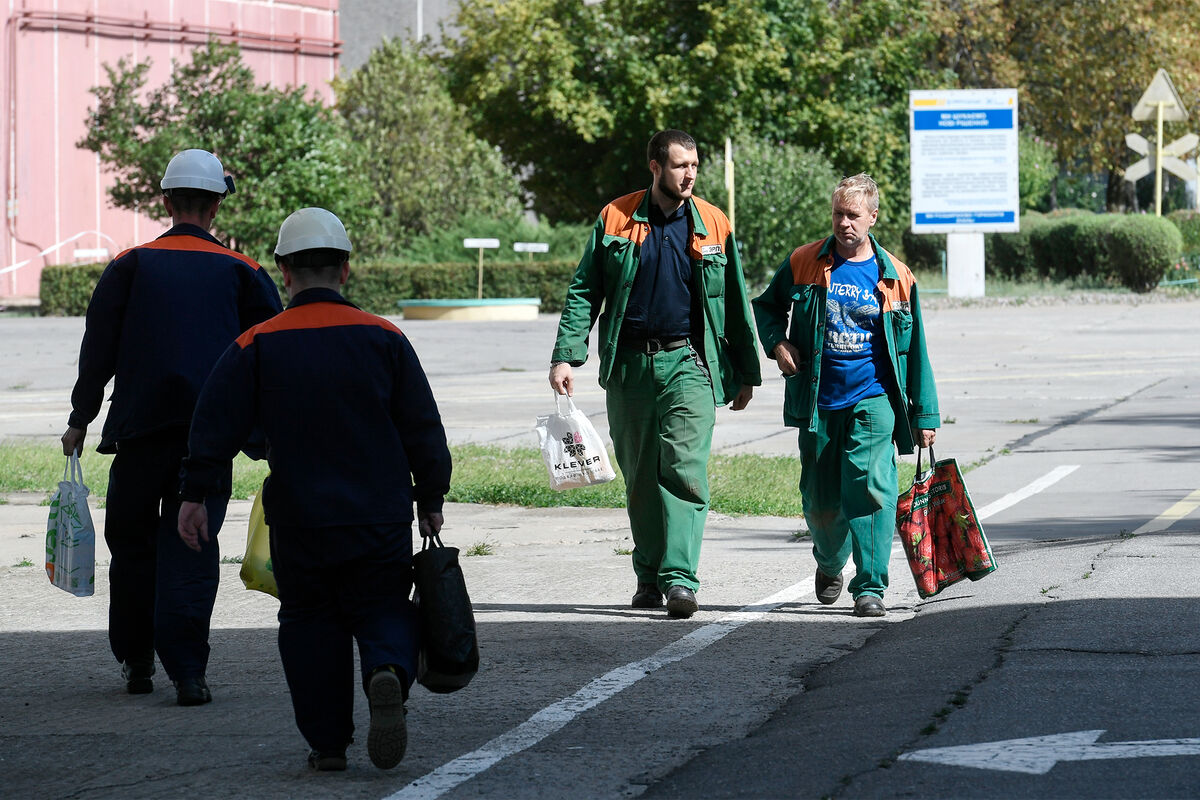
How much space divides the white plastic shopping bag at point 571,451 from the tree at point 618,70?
3331cm

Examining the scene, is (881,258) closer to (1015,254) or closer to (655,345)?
(655,345)

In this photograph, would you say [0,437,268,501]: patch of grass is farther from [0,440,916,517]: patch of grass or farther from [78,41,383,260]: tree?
[78,41,383,260]: tree

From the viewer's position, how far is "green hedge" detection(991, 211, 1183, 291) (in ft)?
115

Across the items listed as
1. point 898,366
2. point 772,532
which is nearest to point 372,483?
point 898,366

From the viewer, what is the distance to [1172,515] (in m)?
9.96

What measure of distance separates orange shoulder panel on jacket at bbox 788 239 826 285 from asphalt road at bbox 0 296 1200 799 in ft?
4.41

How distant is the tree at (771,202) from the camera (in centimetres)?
3494

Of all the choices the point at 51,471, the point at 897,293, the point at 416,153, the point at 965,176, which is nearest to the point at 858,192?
the point at 897,293

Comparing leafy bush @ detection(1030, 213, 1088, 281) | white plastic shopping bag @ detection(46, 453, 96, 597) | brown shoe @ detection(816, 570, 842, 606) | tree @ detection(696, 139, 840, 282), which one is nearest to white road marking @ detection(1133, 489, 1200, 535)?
brown shoe @ detection(816, 570, 842, 606)

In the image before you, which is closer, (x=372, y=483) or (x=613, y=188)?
(x=372, y=483)

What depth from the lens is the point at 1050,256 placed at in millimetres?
38469

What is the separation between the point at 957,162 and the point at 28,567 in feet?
91.7

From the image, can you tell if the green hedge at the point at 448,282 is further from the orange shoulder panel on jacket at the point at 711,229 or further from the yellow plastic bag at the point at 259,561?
the yellow plastic bag at the point at 259,561

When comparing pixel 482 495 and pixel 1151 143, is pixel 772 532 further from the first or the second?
pixel 1151 143
